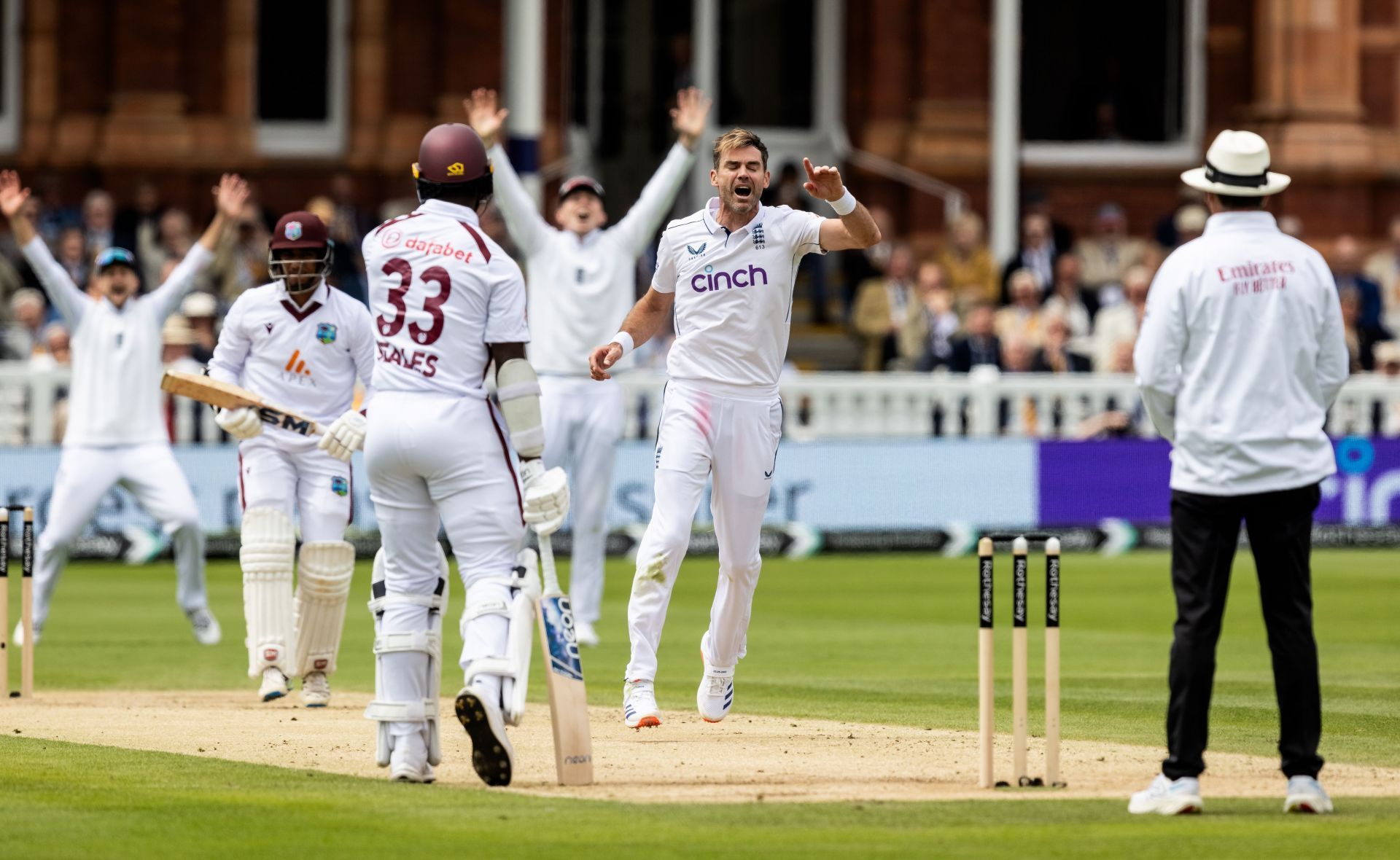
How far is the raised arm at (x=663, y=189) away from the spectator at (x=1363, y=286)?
10.5 m

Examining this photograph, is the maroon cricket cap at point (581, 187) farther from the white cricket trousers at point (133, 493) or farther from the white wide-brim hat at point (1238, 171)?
the white wide-brim hat at point (1238, 171)

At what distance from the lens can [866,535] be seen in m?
20.4

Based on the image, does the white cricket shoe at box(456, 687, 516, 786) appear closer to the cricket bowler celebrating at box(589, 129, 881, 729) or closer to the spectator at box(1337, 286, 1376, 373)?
the cricket bowler celebrating at box(589, 129, 881, 729)

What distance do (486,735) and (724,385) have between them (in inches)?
92.4

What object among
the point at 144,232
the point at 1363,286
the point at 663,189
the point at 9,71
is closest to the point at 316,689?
the point at 663,189

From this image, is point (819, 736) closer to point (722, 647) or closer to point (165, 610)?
point (722, 647)

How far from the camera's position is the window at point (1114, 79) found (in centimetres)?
2725

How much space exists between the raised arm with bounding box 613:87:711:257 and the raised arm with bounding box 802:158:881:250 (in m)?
2.84

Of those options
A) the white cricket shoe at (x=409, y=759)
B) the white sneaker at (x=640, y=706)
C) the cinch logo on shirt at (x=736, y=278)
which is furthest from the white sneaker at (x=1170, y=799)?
the cinch logo on shirt at (x=736, y=278)

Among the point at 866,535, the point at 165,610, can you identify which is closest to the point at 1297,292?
the point at 165,610

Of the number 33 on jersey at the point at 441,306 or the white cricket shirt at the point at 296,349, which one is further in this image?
the white cricket shirt at the point at 296,349

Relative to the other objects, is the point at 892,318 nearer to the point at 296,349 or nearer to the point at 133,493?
the point at 133,493

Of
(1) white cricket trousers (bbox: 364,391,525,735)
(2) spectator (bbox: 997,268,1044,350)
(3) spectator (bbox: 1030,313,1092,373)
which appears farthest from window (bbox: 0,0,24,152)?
(1) white cricket trousers (bbox: 364,391,525,735)

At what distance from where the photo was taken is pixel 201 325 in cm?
1869
